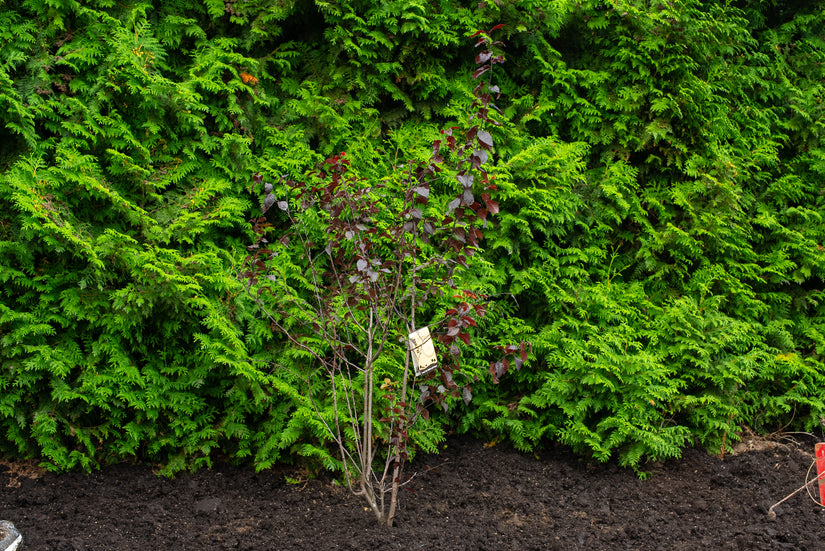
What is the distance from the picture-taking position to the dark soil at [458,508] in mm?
2691

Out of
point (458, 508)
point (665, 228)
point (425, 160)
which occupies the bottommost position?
point (458, 508)

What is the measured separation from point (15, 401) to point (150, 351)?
0.75 metres

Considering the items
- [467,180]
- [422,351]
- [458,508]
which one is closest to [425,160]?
[467,180]

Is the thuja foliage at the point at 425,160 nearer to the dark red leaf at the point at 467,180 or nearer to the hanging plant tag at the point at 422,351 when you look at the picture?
the hanging plant tag at the point at 422,351

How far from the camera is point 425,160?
3.87m

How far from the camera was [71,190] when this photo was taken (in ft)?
10.7

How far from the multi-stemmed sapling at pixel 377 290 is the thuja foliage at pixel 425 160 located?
263 millimetres

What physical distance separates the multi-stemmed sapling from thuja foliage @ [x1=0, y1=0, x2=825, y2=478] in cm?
→ 26

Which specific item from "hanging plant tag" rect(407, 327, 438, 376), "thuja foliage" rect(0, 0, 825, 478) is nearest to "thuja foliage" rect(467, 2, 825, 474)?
"thuja foliage" rect(0, 0, 825, 478)

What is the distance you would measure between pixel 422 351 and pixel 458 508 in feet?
3.61

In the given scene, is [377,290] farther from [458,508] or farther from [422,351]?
[458,508]

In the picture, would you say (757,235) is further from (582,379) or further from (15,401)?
(15,401)

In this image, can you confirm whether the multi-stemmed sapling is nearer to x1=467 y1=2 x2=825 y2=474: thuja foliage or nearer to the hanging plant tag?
the hanging plant tag

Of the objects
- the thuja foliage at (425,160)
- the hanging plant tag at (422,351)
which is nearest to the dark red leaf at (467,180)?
the hanging plant tag at (422,351)
